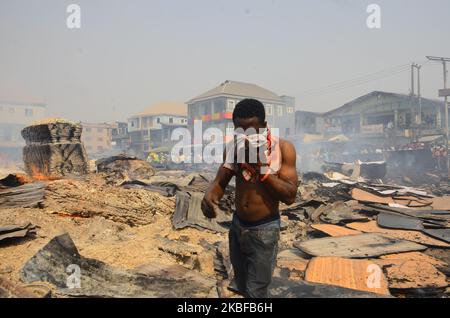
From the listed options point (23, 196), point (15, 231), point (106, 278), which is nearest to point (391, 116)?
point (23, 196)

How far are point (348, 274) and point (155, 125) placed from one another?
56.1m

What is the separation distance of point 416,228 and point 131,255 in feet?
18.3

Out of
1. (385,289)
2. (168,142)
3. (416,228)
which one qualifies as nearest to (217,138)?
(168,142)

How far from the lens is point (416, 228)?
6332mm

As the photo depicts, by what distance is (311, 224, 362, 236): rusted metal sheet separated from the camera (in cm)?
615

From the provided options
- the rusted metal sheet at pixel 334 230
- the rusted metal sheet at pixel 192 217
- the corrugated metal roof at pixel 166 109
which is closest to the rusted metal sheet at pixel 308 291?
the rusted metal sheet at pixel 334 230

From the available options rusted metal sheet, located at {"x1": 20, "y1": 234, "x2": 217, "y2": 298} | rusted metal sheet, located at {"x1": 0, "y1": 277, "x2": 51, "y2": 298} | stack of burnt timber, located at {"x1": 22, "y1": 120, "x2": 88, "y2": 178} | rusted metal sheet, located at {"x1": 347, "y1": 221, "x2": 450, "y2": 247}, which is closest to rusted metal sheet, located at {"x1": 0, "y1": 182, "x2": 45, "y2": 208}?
rusted metal sheet, located at {"x1": 20, "y1": 234, "x2": 217, "y2": 298}

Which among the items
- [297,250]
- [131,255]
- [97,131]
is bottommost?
[297,250]

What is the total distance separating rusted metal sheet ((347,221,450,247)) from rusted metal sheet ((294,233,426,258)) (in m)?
0.43

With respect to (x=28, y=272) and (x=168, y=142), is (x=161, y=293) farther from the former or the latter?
(x=168, y=142)

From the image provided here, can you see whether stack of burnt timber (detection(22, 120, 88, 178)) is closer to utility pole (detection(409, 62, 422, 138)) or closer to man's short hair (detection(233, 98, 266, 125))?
man's short hair (detection(233, 98, 266, 125))

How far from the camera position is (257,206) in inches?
107

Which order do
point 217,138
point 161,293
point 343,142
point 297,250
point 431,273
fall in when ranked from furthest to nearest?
1. point 217,138
2. point 343,142
3. point 297,250
4. point 431,273
5. point 161,293

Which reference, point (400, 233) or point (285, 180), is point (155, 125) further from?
point (285, 180)
